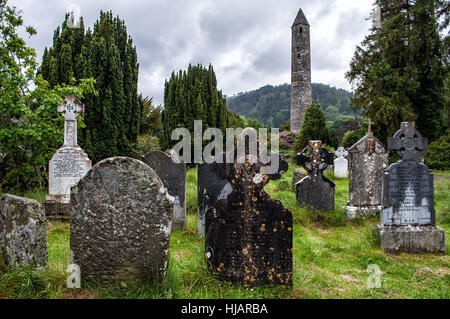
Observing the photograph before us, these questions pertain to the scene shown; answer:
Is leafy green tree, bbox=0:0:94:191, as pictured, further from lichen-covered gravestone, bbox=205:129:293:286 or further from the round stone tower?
the round stone tower

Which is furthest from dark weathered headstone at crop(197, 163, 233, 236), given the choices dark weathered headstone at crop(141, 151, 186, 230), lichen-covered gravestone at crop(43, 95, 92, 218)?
lichen-covered gravestone at crop(43, 95, 92, 218)

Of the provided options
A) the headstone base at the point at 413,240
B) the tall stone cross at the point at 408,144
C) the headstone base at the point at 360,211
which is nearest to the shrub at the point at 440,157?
the headstone base at the point at 360,211

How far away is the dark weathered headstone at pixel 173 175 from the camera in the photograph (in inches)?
234

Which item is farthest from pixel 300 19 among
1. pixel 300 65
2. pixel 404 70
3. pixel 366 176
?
pixel 366 176

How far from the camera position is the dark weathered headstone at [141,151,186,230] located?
19.5 ft

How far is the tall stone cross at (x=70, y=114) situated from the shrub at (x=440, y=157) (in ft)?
58.9

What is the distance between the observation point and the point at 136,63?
43.3 ft

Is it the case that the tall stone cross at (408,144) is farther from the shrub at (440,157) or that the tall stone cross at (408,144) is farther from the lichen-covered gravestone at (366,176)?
the shrub at (440,157)

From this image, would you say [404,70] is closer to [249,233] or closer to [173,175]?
[173,175]

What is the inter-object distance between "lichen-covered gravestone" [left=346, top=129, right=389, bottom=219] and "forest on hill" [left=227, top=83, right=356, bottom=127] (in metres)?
51.9
